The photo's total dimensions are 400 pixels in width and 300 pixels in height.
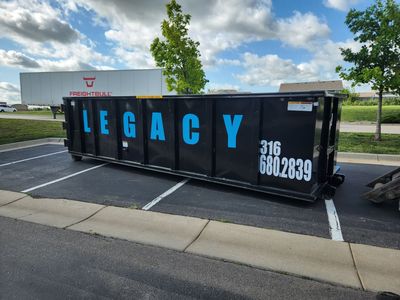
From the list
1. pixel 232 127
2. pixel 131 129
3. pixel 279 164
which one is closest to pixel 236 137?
pixel 232 127

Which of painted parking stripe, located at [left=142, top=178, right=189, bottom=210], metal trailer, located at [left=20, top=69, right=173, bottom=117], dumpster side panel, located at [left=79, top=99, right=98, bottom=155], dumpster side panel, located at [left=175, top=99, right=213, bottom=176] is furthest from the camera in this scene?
metal trailer, located at [left=20, top=69, right=173, bottom=117]

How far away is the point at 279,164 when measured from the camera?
5000 mm

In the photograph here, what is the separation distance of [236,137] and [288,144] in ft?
3.40

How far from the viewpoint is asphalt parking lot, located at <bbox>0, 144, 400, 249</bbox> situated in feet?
13.6

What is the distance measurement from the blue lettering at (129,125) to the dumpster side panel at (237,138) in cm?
245

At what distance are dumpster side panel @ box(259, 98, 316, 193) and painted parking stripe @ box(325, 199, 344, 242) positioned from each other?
0.51m

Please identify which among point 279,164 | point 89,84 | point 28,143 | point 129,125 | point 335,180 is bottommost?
point 335,180

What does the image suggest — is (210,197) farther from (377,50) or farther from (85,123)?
(377,50)

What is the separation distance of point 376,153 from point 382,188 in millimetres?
4943

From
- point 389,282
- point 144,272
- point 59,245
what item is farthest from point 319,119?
point 59,245

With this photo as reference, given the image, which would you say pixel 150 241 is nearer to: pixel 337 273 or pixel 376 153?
pixel 337 273

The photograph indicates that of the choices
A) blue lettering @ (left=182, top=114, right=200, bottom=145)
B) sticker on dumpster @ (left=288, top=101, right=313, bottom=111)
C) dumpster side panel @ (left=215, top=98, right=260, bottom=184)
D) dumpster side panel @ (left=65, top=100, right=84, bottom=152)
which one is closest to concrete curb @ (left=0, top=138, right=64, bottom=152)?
dumpster side panel @ (left=65, top=100, right=84, bottom=152)

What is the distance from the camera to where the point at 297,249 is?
3484mm

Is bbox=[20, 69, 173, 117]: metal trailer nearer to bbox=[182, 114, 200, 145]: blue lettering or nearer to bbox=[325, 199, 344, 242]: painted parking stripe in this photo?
bbox=[182, 114, 200, 145]: blue lettering
